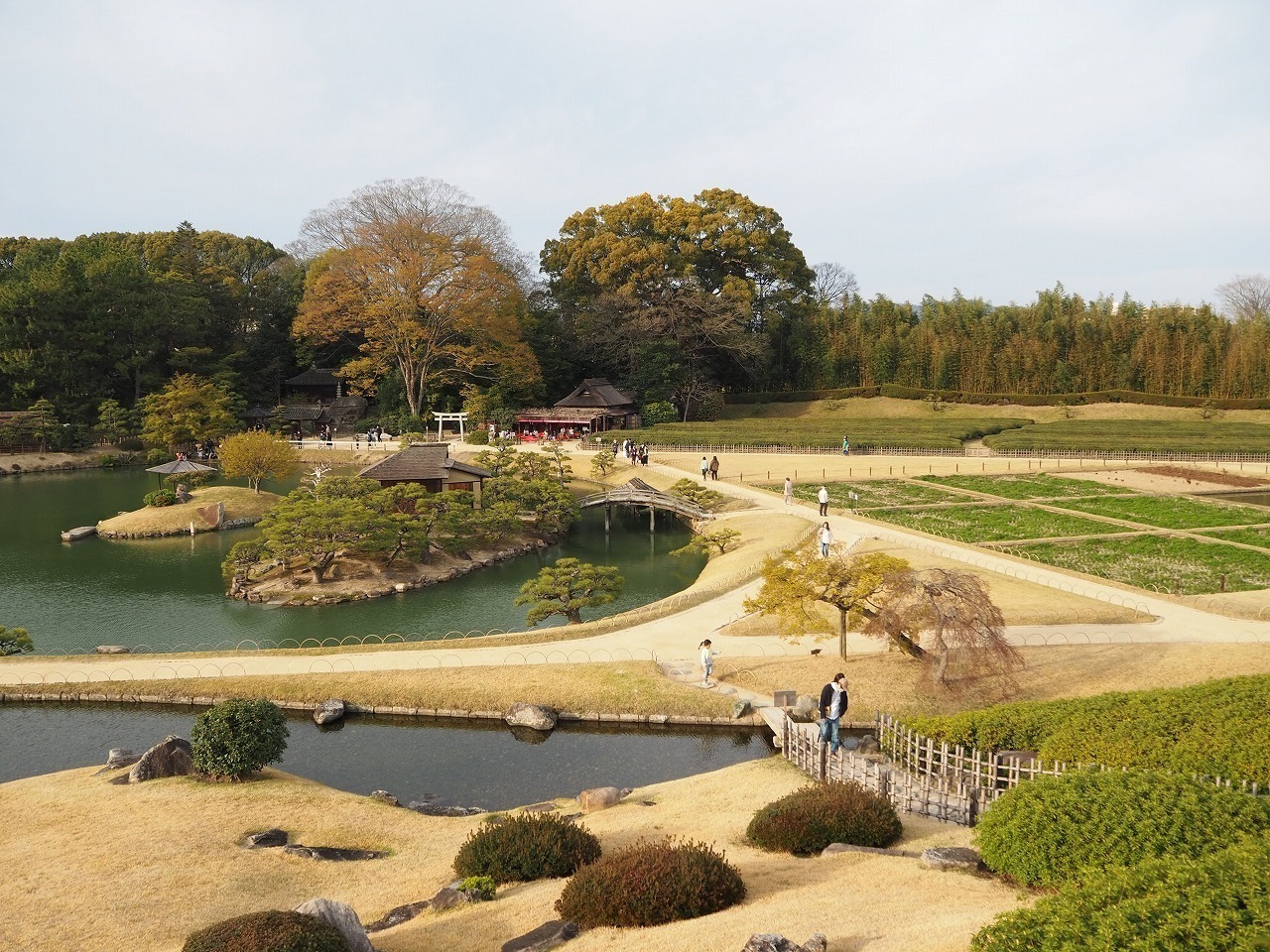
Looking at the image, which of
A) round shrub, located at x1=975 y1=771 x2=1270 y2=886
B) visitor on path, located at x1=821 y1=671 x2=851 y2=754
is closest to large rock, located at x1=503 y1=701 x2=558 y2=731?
visitor on path, located at x1=821 y1=671 x2=851 y2=754

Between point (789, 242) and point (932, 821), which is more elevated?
point (789, 242)

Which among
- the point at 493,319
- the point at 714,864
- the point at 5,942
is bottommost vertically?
the point at 5,942

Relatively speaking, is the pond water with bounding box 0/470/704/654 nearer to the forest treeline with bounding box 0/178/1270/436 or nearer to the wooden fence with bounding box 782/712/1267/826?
→ the wooden fence with bounding box 782/712/1267/826

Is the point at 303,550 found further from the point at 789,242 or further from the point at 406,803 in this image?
the point at 789,242

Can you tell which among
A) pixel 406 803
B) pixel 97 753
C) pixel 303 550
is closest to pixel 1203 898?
pixel 406 803

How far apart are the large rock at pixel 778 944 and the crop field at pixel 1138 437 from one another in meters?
51.2

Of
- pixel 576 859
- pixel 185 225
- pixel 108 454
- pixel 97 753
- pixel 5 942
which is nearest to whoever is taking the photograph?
pixel 5 942

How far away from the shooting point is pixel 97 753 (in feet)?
61.7

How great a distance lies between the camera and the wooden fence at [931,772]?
45.6 feet

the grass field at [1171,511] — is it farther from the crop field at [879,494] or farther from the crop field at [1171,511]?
the crop field at [879,494]

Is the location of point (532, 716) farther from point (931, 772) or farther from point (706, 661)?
point (931, 772)

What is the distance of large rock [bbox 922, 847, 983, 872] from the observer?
10.9 m

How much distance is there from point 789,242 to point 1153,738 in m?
71.8

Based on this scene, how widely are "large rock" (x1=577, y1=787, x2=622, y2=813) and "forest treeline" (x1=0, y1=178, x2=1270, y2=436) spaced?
173 feet
